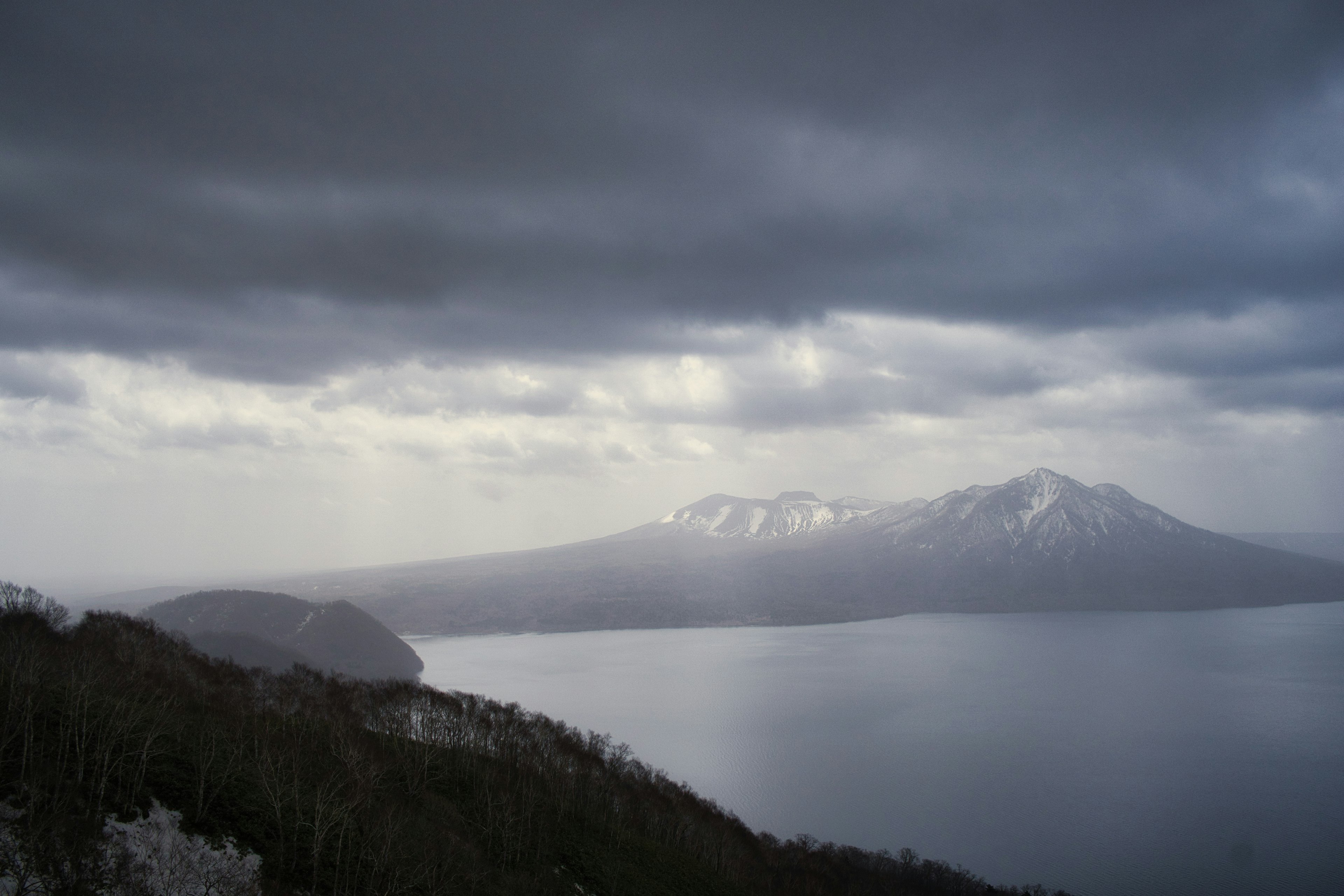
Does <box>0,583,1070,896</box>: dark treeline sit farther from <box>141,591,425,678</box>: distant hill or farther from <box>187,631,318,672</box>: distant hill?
<box>141,591,425,678</box>: distant hill

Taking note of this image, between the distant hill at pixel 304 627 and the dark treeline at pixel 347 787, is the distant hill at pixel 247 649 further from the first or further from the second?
the dark treeline at pixel 347 787

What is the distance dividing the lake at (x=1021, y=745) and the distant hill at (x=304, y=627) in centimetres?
1108

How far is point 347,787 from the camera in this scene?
25.5m

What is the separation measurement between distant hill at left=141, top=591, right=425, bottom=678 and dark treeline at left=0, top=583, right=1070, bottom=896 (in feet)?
274

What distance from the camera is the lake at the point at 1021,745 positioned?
4469 centimetres

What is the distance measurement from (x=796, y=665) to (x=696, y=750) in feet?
211

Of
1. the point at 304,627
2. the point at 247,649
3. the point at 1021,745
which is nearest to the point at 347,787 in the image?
the point at 1021,745

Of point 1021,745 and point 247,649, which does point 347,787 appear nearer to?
point 1021,745

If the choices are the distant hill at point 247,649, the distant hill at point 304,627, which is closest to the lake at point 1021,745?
the distant hill at point 304,627

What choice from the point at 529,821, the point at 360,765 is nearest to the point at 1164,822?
the point at 529,821

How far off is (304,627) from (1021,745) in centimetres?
13009

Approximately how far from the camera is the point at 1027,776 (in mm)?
59688

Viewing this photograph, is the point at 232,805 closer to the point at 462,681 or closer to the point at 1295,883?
the point at 1295,883

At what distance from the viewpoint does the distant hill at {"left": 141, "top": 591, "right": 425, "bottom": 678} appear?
127 m
